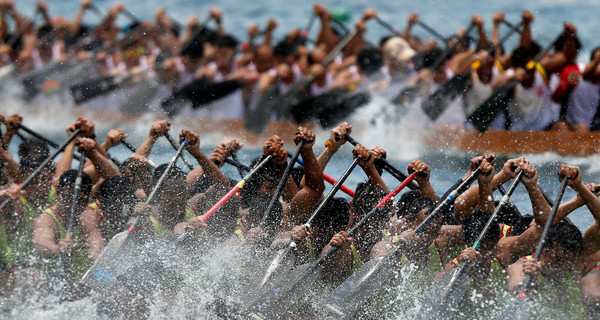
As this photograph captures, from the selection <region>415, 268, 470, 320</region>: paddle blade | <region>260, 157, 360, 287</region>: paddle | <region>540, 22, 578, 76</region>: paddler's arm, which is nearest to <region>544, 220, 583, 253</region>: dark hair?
<region>415, 268, 470, 320</region>: paddle blade

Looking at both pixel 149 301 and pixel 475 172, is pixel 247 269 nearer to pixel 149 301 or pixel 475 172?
pixel 149 301

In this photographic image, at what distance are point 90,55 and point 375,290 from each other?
7.20 meters

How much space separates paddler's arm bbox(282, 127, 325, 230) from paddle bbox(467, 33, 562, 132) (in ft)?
10.2

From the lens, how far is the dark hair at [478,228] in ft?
13.2

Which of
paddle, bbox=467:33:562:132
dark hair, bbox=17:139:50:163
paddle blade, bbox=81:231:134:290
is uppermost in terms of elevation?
paddle, bbox=467:33:562:132

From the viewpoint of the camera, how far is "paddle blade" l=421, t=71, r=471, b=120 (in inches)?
297

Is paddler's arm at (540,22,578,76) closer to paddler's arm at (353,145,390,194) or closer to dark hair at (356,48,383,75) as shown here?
dark hair at (356,48,383,75)

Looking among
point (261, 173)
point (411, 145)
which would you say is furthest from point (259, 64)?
point (261, 173)

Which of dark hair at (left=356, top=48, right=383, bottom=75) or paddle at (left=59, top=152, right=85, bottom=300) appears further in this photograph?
dark hair at (left=356, top=48, right=383, bottom=75)

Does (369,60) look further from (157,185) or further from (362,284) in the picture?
(362,284)

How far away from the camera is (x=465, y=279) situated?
3867mm

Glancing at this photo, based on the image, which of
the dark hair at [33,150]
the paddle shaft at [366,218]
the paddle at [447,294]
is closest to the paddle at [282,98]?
the dark hair at [33,150]

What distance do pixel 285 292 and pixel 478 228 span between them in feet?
3.49

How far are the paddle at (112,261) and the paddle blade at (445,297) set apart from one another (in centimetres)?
163
